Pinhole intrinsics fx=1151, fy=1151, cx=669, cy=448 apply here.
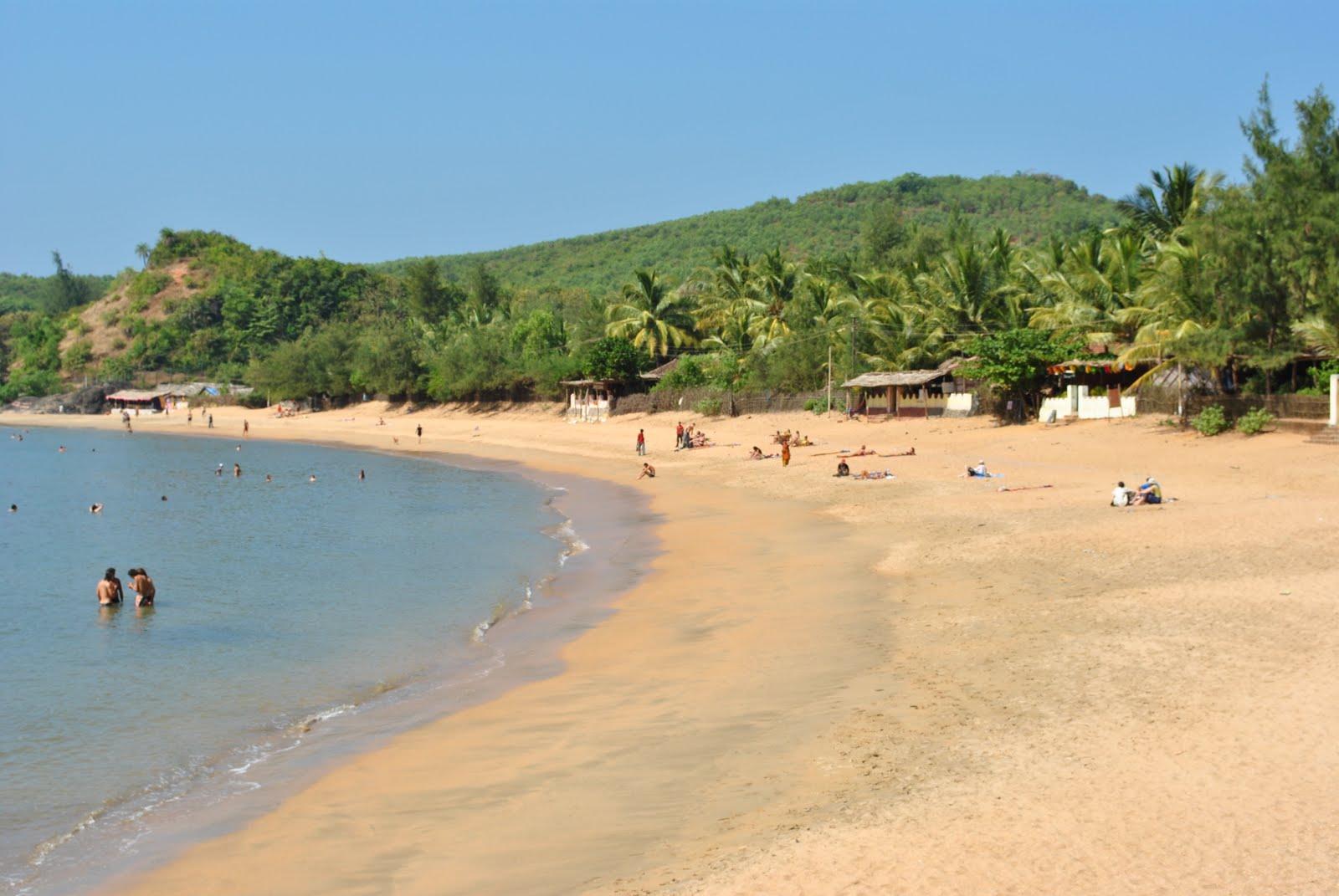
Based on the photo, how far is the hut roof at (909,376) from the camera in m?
46.6

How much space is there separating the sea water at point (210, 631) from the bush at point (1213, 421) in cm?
1803

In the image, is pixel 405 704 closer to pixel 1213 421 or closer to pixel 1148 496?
pixel 1148 496

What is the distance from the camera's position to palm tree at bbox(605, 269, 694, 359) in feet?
220

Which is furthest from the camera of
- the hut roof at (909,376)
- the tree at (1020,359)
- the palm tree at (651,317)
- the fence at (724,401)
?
the palm tree at (651,317)

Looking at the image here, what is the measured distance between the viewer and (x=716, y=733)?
1065 cm

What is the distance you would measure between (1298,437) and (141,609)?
26841 mm

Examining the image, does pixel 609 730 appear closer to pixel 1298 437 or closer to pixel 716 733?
pixel 716 733

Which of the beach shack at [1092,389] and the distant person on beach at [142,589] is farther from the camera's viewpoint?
the beach shack at [1092,389]

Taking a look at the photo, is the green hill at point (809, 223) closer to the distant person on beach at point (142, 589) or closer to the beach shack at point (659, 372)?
the beach shack at point (659, 372)

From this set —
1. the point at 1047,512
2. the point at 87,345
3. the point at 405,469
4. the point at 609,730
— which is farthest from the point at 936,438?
the point at 87,345

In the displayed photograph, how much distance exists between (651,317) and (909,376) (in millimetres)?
23822

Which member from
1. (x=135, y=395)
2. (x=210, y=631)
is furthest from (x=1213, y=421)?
(x=135, y=395)

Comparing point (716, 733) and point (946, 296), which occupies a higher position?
point (946, 296)

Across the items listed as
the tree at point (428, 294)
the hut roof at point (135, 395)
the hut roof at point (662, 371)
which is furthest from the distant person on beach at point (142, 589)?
the hut roof at point (135, 395)
